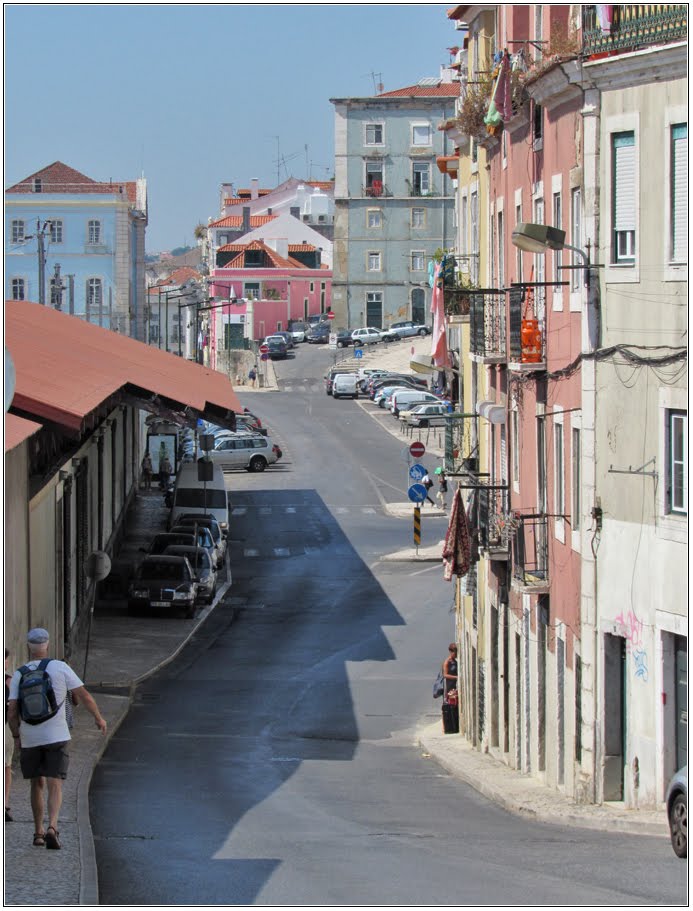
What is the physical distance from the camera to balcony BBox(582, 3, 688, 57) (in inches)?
659

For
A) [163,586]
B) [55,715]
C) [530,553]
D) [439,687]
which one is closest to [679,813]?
[55,715]

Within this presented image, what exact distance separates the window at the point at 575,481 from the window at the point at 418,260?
90.8 m

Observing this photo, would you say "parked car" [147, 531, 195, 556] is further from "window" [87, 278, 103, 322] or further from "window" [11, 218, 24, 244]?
"window" [11, 218, 24, 244]

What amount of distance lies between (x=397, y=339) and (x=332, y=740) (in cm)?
8435

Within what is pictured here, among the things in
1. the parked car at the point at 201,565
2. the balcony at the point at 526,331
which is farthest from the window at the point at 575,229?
the parked car at the point at 201,565

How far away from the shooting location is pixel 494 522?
1013 inches

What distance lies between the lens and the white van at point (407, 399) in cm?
8157

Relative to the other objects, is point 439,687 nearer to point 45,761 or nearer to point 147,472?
point 45,761

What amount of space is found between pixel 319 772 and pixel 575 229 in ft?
26.6

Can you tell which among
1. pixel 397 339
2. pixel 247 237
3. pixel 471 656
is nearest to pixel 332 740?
pixel 471 656

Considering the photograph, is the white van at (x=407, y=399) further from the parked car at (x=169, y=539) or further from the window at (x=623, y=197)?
the window at (x=623, y=197)

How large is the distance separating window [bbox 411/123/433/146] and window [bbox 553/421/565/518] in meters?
89.5

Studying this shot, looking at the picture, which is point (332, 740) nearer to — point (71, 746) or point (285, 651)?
point (71, 746)

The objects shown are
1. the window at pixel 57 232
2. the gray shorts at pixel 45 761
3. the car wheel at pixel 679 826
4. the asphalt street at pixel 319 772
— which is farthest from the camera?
the window at pixel 57 232
